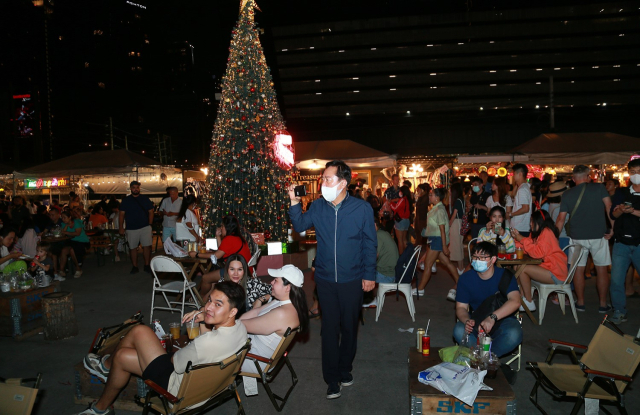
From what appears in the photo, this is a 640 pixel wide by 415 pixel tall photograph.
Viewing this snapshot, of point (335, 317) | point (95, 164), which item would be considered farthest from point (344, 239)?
point (95, 164)

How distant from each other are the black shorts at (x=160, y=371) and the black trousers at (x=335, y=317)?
136 centimetres

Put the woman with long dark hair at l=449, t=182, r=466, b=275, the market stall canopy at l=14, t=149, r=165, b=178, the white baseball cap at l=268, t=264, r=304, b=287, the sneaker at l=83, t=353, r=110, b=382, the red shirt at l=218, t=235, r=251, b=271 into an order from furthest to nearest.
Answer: the market stall canopy at l=14, t=149, r=165, b=178
the woman with long dark hair at l=449, t=182, r=466, b=275
the red shirt at l=218, t=235, r=251, b=271
the white baseball cap at l=268, t=264, r=304, b=287
the sneaker at l=83, t=353, r=110, b=382

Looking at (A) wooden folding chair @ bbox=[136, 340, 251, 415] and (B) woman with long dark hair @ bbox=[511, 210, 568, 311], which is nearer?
(A) wooden folding chair @ bbox=[136, 340, 251, 415]

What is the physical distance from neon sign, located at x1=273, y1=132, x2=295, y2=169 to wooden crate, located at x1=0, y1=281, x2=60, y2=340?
5113 millimetres

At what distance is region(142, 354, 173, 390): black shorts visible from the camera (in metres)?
3.04

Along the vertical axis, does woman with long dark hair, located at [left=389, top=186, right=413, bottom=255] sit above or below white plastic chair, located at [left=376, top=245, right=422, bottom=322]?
above

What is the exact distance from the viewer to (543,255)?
564 centimetres

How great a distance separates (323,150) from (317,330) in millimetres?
7539

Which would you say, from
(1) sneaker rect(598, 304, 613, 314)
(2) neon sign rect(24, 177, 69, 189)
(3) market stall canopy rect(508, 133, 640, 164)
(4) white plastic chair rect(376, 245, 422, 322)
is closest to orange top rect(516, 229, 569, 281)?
(1) sneaker rect(598, 304, 613, 314)

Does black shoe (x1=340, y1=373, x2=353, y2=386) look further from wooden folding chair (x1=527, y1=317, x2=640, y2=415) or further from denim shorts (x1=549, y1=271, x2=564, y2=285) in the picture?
denim shorts (x1=549, y1=271, x2=564, y2=285)

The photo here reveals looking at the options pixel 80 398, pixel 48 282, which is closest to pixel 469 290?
pixel 80 398

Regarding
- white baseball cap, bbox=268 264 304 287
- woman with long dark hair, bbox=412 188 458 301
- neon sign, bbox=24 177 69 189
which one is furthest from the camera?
neon sign, bbox=24 177 69 189

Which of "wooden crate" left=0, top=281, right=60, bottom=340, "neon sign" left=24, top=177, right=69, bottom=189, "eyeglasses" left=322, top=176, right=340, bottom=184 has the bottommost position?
"wooden crate" left=0, top=281, right=60, bottom=340

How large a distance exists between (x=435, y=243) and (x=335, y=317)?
3853 millimetres
